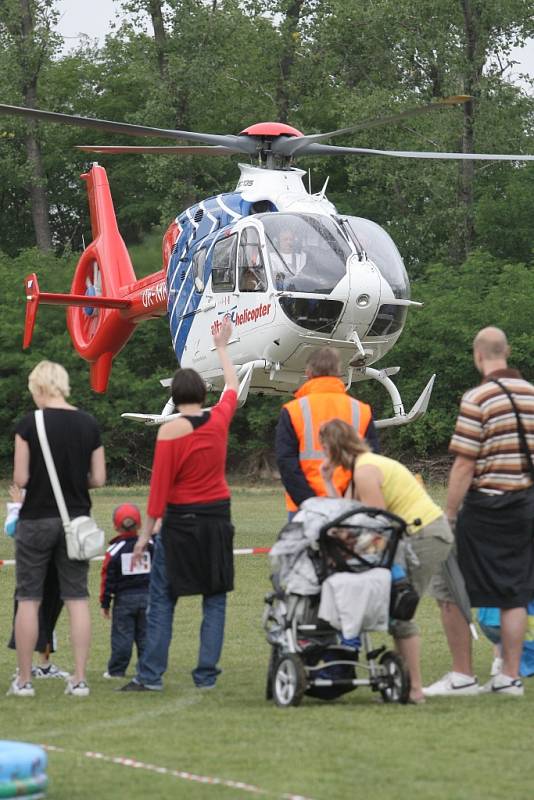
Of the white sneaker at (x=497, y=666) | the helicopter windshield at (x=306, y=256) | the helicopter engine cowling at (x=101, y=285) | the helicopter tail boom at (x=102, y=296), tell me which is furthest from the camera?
the helicopter engine cowling at (x=101, y=285)

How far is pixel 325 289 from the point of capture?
17516mm

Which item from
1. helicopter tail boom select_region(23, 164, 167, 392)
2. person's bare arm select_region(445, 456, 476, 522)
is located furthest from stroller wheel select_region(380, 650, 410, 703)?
helicopter tail boom select_region(23, 164, 167, 392)

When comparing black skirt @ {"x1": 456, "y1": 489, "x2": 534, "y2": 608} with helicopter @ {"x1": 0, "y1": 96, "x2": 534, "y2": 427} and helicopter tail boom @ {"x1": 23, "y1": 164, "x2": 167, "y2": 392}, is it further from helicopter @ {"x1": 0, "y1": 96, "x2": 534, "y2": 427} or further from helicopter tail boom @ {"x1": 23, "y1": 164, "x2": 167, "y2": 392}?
helicopter tail boom @ {"x1": 23, "y1": 164, "x2": 167, "y2": 392}

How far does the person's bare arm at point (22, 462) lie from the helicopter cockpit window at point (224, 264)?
10.3m

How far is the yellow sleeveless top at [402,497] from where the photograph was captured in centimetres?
772

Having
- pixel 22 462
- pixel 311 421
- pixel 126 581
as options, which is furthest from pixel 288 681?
pixel 22 462

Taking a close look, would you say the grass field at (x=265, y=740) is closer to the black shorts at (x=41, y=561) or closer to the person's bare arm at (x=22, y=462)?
the black shorts at (x=41, y=561)

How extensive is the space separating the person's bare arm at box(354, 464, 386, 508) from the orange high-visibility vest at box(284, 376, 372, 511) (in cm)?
75

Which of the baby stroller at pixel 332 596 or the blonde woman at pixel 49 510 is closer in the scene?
the baby stroller at pixel 332 596

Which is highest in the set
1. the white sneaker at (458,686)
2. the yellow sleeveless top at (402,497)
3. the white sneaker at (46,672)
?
the yellow sleeveless top at (402,497)

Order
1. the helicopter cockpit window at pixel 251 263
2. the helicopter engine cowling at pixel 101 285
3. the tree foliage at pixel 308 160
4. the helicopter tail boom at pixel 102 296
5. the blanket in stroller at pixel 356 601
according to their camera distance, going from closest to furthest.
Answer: the blanket in stroller at pixel 356 601 → the helicopter cockpit window at pixel 251 263 → the helicopter tail boom at pixel 102 296 → the helicopter engine cowling at pixel 101 285 → the tree foliage at pixel 308 160

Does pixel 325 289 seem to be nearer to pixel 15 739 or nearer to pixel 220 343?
pixel 220 343

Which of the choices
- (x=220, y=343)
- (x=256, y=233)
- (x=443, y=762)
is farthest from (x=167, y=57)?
(x=443, y=762)

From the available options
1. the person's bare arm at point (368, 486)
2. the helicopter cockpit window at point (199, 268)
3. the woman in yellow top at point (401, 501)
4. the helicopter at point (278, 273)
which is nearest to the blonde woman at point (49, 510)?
the woman in yellow top at point (401, 501)
